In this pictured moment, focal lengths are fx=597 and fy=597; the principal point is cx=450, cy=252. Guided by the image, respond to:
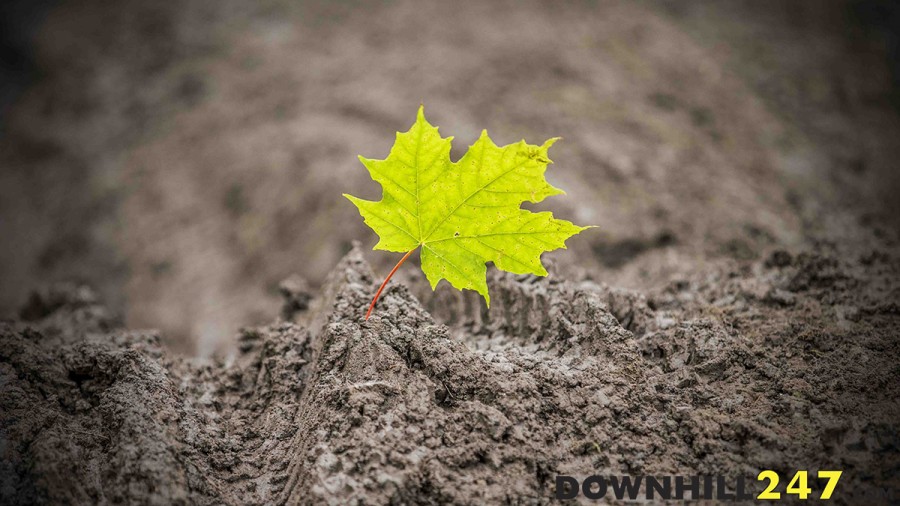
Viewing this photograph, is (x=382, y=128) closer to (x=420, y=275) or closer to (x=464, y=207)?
(x=420, y=275)

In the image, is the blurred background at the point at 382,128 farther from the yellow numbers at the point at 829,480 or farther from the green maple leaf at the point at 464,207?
the yellow numbers at the point at 829,480

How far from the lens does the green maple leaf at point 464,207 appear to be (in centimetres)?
143

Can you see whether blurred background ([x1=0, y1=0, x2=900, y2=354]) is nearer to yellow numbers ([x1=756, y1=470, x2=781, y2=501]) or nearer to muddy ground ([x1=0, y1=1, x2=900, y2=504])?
muddy ground ([x1=0, y1=1, x2=900, y2=504])

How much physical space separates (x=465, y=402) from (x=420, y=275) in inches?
33.9

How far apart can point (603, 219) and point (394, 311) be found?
173 cm

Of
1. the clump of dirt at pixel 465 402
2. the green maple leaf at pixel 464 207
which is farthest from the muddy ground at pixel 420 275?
the green maple leaf at pixel 464 207

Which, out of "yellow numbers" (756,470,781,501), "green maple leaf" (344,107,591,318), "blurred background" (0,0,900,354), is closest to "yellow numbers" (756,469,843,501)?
"yellow numbers" (756,470,781,501)

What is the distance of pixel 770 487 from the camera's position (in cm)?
124

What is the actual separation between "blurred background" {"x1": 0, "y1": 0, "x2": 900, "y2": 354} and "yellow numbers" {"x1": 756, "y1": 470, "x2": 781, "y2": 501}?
103 cm

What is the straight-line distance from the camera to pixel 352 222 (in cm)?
319

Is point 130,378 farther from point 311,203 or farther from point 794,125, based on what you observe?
point 794,125

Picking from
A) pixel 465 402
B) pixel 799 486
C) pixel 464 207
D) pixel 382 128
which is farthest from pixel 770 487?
Answer: pixel 382 128

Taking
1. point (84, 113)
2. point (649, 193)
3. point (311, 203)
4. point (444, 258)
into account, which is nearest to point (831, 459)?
point (444, 258)

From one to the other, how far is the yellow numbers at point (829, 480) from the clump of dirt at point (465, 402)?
2 centimetres
